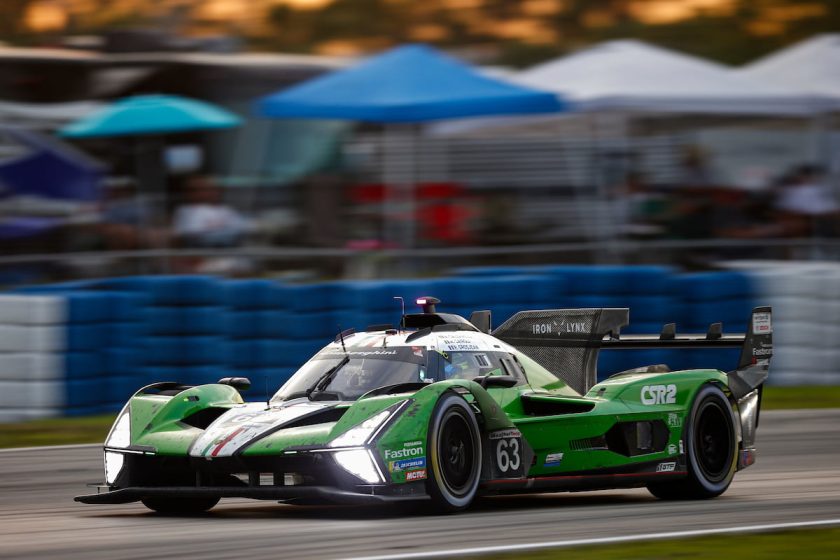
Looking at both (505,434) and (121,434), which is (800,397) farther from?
(121,434)

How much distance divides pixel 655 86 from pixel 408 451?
452 inches

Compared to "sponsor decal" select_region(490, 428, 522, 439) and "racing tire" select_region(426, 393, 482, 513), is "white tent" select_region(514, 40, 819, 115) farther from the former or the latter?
"racing tire" select_region(426, 393, 482, 513)

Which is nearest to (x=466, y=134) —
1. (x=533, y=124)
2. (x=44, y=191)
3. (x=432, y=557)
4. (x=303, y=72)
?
(x=533, y=124)

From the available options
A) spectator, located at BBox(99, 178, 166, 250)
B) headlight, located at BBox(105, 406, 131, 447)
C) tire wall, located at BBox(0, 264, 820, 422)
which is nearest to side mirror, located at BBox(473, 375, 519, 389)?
headlight, located at BBox(105, 406, 131, 447)

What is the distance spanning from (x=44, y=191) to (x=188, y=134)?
1.97 metres

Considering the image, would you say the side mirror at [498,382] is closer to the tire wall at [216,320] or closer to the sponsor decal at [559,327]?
the sponsor decal at [559,327]

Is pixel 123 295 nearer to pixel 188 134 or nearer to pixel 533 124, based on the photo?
pixel 188 134

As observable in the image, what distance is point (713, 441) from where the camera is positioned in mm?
9453

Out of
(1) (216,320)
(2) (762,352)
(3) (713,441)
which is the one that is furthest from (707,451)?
(1) (216,320)

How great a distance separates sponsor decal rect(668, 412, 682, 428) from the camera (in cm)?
908

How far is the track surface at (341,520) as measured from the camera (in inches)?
256

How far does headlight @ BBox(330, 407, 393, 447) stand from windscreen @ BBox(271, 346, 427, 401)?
2.22 feet

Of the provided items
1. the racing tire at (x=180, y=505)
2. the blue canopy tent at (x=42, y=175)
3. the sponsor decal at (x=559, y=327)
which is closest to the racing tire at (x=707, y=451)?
the sponsor decal at (x=559, y=327)

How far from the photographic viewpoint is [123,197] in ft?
57.9
